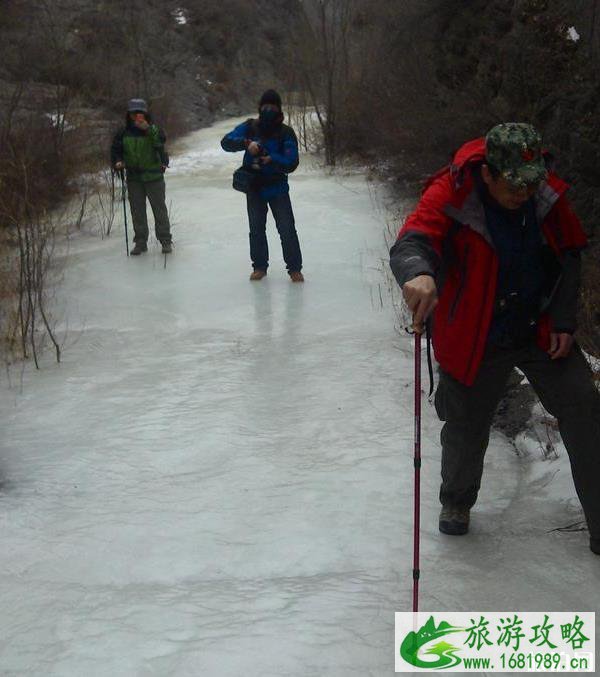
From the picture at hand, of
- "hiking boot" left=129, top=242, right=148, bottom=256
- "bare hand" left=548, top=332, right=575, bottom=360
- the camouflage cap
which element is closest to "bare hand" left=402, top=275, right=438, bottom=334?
the camouflage cap

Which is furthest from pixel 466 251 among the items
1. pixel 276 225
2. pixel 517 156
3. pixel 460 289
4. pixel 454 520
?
pixel 276 225

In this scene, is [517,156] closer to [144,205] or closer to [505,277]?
[505,277]

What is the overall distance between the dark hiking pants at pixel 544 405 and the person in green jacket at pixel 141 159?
6435 millimetres

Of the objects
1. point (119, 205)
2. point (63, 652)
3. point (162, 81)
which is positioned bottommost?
point (63, 652)

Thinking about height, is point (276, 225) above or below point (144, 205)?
below

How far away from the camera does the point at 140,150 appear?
9352 millimetres

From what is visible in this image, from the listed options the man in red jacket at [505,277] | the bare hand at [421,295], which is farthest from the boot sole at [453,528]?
the bare hand at [421,295]

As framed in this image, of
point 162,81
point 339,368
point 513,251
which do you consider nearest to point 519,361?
point 513,251

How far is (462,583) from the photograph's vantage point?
352 centimetres

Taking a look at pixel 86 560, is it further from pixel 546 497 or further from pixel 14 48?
pixel 14 48

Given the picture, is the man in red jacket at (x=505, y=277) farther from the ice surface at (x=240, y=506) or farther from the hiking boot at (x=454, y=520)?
the ice surface at (x=240, y=506)

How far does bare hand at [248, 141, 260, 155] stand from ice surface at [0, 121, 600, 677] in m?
1.33

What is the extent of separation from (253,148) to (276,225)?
0.87 m

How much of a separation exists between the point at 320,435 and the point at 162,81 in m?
24.6
